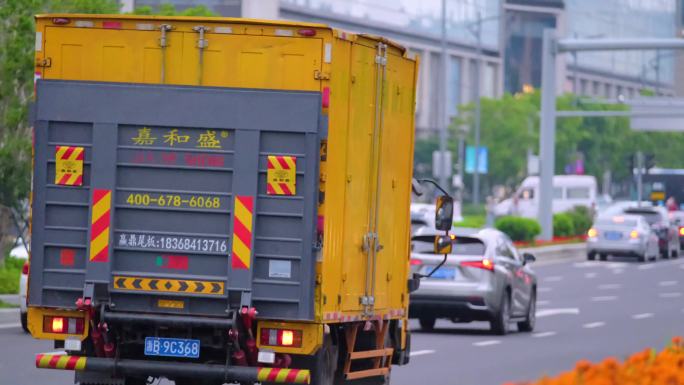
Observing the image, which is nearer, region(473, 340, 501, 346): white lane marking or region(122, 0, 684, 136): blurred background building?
region(473, 340, 501, 346): white lane marking

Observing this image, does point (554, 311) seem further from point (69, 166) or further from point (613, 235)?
point (613, 235)

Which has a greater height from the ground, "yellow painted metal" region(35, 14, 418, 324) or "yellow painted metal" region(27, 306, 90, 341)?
"yellow painted metal" region(35, 14, 418, 324)

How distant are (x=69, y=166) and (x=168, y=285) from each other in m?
1.10

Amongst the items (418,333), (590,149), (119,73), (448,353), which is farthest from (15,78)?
(590,149)

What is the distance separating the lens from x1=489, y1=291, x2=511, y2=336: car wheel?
83.0ft

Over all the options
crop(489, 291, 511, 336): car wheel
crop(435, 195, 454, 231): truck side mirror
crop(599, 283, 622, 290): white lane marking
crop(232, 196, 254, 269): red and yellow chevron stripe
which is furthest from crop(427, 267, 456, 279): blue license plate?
crop(599, 283, 622, 290): white lane marking

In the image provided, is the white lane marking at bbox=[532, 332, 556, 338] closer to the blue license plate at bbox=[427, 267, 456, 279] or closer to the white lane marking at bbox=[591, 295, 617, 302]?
the blue license plate at bbox=[427, 267, 456, 279]

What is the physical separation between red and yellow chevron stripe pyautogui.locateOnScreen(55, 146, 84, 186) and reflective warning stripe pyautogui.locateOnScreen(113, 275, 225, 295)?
2.47ft

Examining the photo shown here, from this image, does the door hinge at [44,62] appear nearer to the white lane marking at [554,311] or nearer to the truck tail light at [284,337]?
the truck tail light at [284,337]

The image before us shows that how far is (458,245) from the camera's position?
25.6 m

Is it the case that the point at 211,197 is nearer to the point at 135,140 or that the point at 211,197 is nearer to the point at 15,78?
the point at 135,140

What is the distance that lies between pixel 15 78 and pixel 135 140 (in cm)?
1713

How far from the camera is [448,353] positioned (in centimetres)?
2162

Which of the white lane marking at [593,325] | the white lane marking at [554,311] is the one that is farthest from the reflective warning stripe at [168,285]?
the white lane marking at [554,311]
